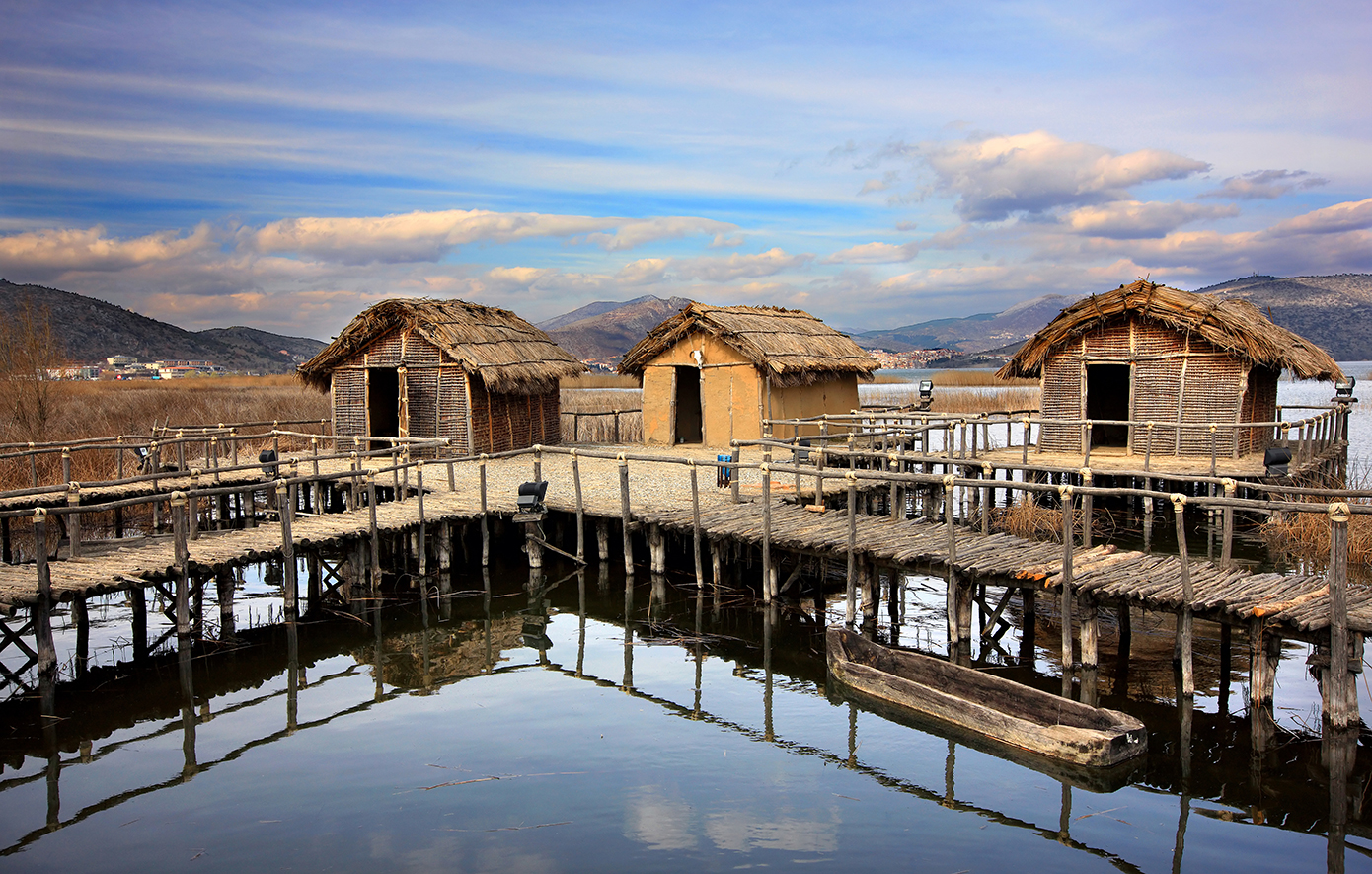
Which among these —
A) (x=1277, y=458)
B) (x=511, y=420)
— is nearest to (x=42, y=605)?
(x=511, y=420)

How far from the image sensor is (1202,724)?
954 cm

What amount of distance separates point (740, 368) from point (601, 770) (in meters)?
16.0

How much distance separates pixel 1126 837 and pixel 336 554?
15.5 metres

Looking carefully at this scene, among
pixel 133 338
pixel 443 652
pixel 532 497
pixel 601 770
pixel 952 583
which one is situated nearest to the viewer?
pixel 601 770

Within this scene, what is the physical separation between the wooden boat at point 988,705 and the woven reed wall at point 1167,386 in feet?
39.0

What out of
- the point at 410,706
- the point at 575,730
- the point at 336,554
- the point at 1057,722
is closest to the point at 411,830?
the point at 575,730

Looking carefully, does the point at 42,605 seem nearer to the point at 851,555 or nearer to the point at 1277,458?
the point at 851,555

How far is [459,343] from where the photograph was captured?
2231cm

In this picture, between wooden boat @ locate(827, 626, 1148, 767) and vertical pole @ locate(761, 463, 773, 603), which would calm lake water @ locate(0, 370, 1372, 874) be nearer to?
wooden boat @ locate(827, 626, 1148, 767)

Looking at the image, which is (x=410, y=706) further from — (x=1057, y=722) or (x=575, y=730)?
(x=1057, y=722)

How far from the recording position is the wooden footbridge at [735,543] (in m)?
9.45

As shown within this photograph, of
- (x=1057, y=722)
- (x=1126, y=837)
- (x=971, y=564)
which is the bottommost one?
(x=1126, y=837)

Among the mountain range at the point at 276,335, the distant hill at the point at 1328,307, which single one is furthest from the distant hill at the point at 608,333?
the distant hill at the point at 1328,307

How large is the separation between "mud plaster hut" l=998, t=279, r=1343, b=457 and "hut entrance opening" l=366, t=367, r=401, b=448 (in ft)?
50.5
